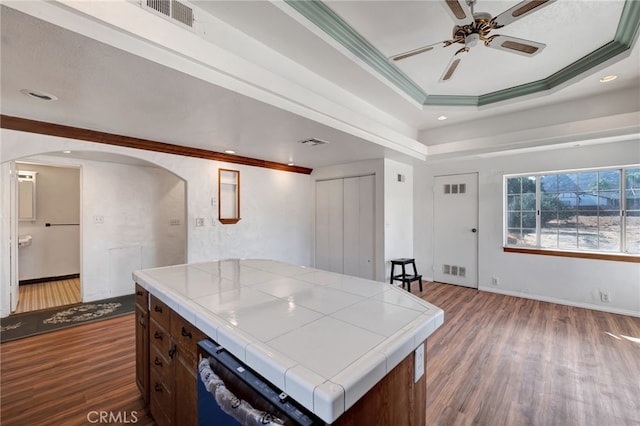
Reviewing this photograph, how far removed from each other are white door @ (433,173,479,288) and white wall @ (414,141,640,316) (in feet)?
0.35

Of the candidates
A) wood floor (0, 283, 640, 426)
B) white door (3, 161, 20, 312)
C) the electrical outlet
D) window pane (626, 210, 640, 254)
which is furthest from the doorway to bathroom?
window pane (626, 210, 640, 254)

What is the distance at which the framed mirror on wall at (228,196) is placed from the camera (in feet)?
13.9

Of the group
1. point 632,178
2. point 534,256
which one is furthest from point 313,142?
point 632,178

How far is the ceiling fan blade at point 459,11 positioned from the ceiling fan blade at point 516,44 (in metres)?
0.28

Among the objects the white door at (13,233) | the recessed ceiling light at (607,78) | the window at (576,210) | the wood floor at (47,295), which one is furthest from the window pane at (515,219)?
the white door at (13,233)

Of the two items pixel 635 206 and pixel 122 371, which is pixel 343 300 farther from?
pixel 635 206

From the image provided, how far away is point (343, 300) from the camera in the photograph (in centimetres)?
138

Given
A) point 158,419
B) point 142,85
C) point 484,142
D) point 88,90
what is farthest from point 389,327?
point 484,142

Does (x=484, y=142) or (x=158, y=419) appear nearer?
(x=158, y=419)

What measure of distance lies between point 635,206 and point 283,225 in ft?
16.7

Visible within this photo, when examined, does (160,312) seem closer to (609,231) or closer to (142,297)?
(142,297)

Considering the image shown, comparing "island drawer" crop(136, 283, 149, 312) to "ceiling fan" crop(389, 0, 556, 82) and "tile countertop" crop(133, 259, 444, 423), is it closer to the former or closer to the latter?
"tile countertop" crop(133, 259, 444, 423)

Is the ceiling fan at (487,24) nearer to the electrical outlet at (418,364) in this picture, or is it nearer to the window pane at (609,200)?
the electrical outlet at (418,364)

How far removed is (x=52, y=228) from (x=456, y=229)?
25.2ft
